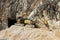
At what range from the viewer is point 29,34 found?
9.01 m

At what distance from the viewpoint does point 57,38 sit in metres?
8.30

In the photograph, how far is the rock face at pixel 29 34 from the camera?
8508mm

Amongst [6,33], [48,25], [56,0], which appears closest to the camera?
[6,33]

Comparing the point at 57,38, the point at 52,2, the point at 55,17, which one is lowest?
the point at 57,38

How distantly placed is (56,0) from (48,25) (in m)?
2.12

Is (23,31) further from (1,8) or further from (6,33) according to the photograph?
(1,8)

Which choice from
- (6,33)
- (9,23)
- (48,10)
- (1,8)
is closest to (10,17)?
(9,23)

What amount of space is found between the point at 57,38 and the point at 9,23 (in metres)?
11.6

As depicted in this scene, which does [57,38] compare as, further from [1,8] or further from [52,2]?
[1,8]

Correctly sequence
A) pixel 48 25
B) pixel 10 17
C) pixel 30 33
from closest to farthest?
pixel 30 33, pixel 48 25, pixel 10 17

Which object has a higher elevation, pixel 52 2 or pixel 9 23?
pixel 52 2

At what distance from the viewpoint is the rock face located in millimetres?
8508

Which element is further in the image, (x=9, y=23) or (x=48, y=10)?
(x=9, y=23)

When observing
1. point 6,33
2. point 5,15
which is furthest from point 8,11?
point 6,33
